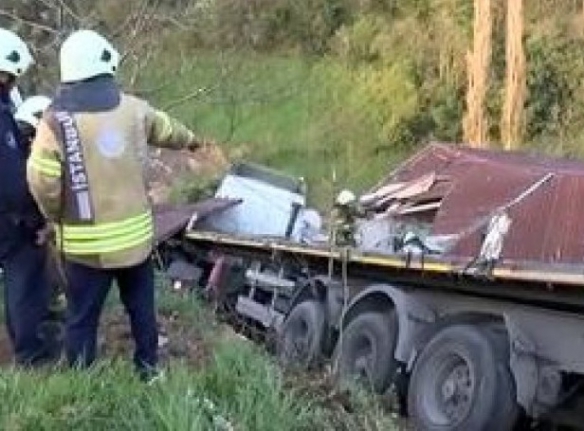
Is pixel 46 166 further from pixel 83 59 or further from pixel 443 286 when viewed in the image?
pixel 443 286

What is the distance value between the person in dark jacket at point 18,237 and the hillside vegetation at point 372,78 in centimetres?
1801

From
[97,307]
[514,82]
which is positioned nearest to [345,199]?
[97,307]

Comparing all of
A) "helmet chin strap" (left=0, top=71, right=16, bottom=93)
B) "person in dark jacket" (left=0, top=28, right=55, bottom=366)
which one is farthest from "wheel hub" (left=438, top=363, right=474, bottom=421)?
"helmet chin strap" (left=0, top=71, right=16, bottom=93)

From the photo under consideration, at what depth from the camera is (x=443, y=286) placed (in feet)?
30.0

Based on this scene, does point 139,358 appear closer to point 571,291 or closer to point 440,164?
point 571,291

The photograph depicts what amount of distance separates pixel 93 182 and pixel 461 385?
3088 millimetres

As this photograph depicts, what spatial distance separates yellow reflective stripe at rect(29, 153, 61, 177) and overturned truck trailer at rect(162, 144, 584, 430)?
1850mm

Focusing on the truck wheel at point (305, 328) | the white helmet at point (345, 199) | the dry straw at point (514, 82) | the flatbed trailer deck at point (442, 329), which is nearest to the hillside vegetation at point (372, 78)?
the dry straw at point (514, 82)

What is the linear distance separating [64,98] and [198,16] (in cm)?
907

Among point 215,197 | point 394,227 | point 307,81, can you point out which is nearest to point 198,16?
point 215,197

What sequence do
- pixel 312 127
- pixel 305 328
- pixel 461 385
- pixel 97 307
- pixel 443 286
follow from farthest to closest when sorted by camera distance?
pixel 312 127 < pixel 305 328 < pixel 443 286 < pixel 461 385 < pixel 97 307

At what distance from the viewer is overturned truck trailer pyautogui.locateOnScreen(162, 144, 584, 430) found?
26.2ft

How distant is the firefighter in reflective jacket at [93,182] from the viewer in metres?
6.25

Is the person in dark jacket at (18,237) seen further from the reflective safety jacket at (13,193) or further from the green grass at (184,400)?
the green grass at (184,400)
